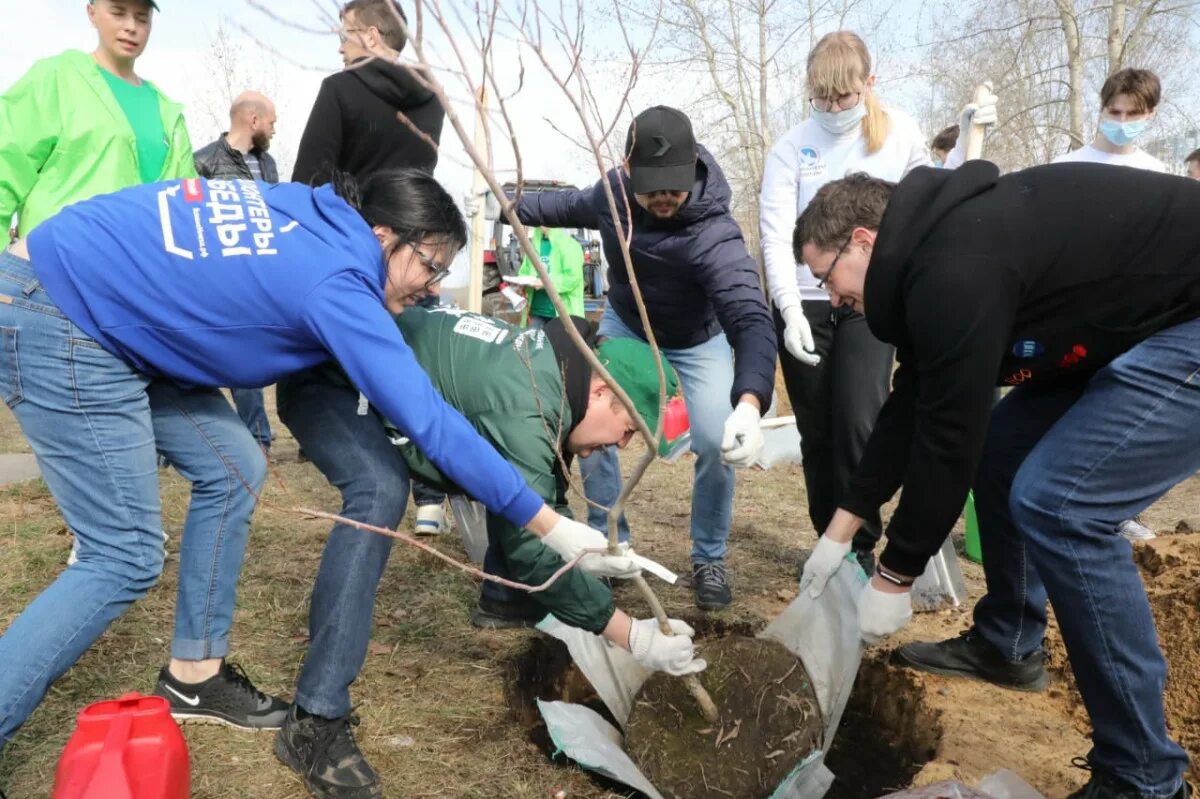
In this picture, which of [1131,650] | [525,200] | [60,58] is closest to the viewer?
[1131,650]

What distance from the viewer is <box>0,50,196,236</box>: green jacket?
8.24 feet

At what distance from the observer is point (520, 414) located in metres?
2.18

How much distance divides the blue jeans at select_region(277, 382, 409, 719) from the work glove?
41 centimetres

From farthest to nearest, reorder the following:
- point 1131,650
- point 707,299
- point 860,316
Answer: point 707,299, point 860,316, point 1131,650

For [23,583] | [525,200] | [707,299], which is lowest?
[23,583]

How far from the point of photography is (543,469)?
7.18ft

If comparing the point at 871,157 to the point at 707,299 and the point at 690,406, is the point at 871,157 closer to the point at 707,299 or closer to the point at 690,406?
the point at 707,299

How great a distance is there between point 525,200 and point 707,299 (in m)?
0.84

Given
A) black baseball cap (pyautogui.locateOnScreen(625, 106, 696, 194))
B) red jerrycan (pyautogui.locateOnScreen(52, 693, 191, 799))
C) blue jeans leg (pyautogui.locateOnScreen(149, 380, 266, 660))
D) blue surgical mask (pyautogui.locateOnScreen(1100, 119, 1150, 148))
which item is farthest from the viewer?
blue surgical mask (pyautogui.locateOnScreen(1100, 119, 1150, 148))

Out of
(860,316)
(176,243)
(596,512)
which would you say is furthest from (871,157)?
(176,243)

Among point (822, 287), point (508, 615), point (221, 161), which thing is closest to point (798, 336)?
point (822, 287)

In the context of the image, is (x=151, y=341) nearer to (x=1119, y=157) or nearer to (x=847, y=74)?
(x=847, y=74)

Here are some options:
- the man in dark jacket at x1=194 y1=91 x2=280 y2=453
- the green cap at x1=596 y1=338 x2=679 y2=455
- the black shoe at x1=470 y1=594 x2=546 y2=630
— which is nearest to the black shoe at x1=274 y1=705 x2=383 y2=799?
the black shoe at x1=470 y1=594 x2=546 y2=630

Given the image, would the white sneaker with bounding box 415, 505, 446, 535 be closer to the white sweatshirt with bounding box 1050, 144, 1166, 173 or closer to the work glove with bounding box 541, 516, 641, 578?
the work glove with bounding box 541, 516, 641, 578
